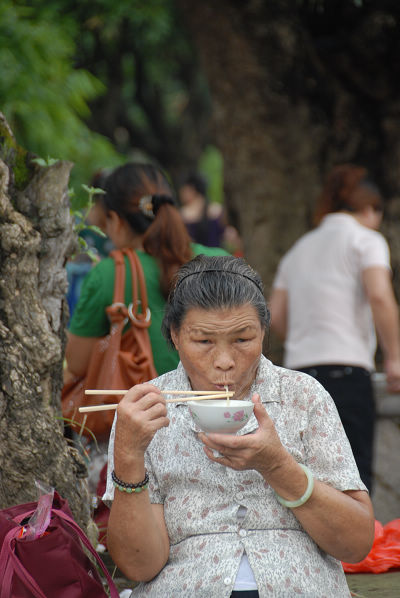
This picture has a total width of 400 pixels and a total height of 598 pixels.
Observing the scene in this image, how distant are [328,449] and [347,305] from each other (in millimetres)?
2654

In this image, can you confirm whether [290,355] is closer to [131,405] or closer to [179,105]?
[131,405]

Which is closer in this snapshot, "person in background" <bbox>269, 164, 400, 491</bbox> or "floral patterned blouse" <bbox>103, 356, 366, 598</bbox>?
"floral patterned blouse" <bbox>103, 356, 366, 598</bbox>

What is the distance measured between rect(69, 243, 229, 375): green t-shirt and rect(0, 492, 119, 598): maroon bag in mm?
1499

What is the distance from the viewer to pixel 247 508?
2.35 metres

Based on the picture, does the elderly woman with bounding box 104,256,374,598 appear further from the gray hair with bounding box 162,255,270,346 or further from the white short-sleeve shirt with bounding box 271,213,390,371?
the white short-sleeve shirt with bounding box 271,213,390,371

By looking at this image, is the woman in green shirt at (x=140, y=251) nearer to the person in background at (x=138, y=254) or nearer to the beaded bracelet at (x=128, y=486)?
the person in background at (x=138, y=254)

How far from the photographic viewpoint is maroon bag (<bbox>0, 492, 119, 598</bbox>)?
216cm

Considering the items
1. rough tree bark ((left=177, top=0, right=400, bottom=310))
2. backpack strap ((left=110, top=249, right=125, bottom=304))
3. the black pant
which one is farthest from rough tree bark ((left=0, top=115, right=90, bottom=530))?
rough tree bark ((left=177, top=0, right=400, bottom=310))

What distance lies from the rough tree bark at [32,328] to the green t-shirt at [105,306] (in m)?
0.64

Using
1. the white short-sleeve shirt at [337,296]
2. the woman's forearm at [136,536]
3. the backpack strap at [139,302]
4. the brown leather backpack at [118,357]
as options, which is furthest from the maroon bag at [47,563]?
the white short-sleeve shirt at [337,296]

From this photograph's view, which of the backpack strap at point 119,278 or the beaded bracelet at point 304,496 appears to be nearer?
the beaded bracelet at point 304,496

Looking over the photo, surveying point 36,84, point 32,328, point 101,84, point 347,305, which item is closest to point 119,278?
point 32,328

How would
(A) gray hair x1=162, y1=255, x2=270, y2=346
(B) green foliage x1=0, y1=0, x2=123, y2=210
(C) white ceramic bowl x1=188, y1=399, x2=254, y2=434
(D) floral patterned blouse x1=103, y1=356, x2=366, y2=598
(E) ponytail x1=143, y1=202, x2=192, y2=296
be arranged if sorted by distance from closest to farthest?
(C) white ceramic bowl x1=188, y1=399, x2=254, y2=434
(D) floral patterned blouse x1=103, y1=356, x2=366, y2=598
(A) gray hair x1=162, y1=255, x2=270, y2=346
(E) ponytail x1=143, y1=202, x2=192, y2=296
(B) green foliage x1=0, y1=0, x2=123, y2=210

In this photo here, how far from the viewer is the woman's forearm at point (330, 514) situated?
2.18 meters
